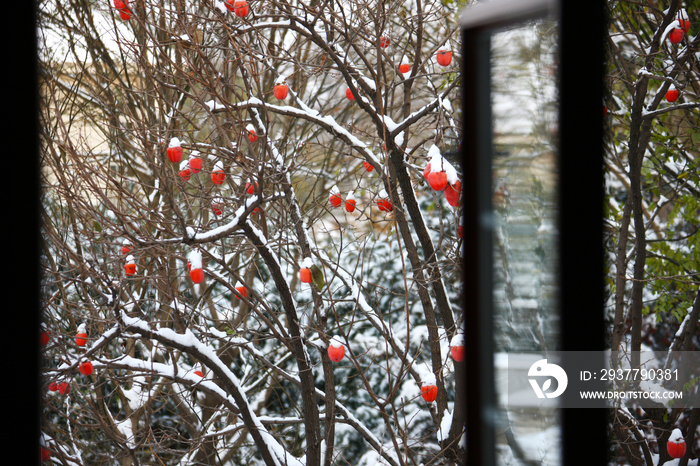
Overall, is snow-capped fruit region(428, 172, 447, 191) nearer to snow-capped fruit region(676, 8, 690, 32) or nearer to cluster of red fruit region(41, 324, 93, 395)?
snow-capped fruit region(676, 8, 690, 32)

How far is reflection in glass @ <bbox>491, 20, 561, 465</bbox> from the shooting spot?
2.98 feet

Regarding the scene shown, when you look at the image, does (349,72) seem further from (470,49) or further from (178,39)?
(470,49)

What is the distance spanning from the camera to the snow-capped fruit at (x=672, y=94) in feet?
4.66

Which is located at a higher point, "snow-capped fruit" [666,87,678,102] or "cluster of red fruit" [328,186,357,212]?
"snow-capped fruit" [666,87,678,102]

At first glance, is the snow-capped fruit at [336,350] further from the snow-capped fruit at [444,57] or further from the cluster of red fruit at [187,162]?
the snow-capped fruit at [444,57]

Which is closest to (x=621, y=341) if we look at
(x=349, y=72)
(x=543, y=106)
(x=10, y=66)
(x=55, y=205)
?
(x=543, y=106)

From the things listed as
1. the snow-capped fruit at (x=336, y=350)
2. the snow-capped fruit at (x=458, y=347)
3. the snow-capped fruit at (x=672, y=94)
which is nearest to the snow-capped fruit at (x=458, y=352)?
the snow-capped fruit at (x=458, y=347)

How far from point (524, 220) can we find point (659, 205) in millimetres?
1226

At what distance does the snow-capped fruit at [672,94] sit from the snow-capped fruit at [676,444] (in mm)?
903

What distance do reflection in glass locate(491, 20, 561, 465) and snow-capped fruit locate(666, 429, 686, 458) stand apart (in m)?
0.53

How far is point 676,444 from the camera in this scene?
4.07 feet

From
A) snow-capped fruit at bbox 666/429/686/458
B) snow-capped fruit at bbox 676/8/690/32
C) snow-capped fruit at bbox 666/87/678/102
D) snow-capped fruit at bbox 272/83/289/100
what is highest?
snow-capped fruit at bbox 676/8/690/32

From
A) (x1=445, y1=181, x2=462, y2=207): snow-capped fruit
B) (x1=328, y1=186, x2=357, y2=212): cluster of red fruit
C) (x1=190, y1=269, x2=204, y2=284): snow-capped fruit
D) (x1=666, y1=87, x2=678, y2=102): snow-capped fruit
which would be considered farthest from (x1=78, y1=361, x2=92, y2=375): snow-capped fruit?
(x1=666, y1=87, x2=678, y2=102): snow-capped fruit

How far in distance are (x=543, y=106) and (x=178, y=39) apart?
104 centimetres
